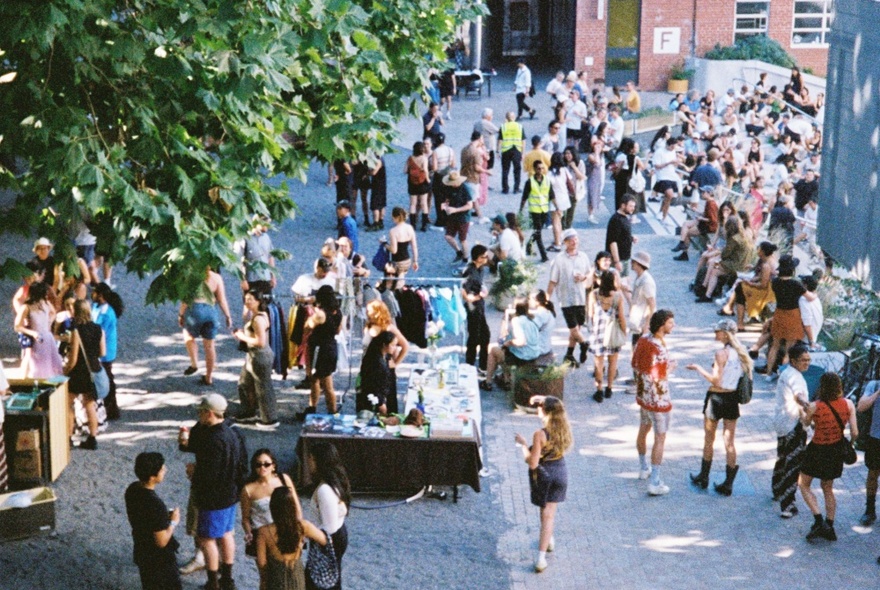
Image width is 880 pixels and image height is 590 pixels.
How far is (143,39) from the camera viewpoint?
31.0 feet

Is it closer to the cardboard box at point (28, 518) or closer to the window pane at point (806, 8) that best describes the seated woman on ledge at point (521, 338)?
the cardboard box at point (28, 518)

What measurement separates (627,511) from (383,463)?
230cm

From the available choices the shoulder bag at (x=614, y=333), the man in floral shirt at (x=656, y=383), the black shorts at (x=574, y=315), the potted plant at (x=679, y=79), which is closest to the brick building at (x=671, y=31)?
the potted plant at (x=679, y=79)

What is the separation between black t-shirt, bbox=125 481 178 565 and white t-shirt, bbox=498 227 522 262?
9.23 meters

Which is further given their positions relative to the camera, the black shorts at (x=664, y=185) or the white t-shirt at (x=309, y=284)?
the black shorts at (x=664, y=185)

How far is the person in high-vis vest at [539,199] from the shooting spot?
19750 millimetres

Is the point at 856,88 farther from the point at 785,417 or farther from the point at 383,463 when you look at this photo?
the point at 383,463

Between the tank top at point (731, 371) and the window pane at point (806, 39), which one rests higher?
the window pane at point (806, 39)

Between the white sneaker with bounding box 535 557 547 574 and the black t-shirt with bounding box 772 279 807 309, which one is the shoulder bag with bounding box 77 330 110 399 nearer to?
the white sneaker with bounding box 535 557 547 574

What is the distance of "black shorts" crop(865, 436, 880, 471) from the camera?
11.1 metres

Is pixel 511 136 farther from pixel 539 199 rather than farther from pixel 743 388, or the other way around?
pixel 743 388

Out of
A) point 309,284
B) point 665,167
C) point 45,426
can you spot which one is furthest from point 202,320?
point 665,167

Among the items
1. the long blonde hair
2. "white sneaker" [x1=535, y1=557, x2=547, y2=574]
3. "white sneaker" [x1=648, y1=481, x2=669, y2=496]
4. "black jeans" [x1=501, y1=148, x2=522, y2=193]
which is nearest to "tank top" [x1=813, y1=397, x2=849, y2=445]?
"white sneaker" [x1=648, y1=481, x2=669, y2=496]

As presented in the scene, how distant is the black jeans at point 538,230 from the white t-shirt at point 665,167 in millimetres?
3977
